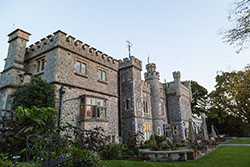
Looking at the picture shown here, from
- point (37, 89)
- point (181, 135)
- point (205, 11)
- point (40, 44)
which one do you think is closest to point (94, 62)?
point (40, 44)

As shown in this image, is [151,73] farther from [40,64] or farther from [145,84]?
[40,64]

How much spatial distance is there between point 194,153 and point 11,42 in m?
16.1

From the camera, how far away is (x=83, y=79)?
13.5 metres

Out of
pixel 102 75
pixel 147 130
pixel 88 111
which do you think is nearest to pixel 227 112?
pixel 147 130

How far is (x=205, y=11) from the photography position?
6.41m

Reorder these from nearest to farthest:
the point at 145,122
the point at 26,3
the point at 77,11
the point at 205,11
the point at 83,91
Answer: the point at 205,11
the point at 26,3
the point at 77,11
the point at 83,91
the point at 145,122

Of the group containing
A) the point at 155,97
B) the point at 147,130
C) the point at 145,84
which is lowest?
the point at 147,130

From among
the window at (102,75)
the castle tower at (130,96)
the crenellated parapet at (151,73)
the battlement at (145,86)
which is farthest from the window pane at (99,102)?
the crenellated parapet at (151,73)

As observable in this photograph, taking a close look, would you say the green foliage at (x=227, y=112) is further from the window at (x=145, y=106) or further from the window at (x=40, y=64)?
the window at (x=40, y=64)

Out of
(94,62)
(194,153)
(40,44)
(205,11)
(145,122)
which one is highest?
(40,44)

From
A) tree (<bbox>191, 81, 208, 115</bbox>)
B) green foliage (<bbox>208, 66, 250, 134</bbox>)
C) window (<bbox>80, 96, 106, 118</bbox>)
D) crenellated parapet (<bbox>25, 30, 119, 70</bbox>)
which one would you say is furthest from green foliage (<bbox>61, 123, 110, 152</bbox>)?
tree (<bbox>191, 81, 208, 115</bbox>)

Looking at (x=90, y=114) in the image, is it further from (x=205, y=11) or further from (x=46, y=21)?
(x=205, y=11)

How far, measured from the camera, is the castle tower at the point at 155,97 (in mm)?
20562

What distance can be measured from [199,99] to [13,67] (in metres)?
39.2
